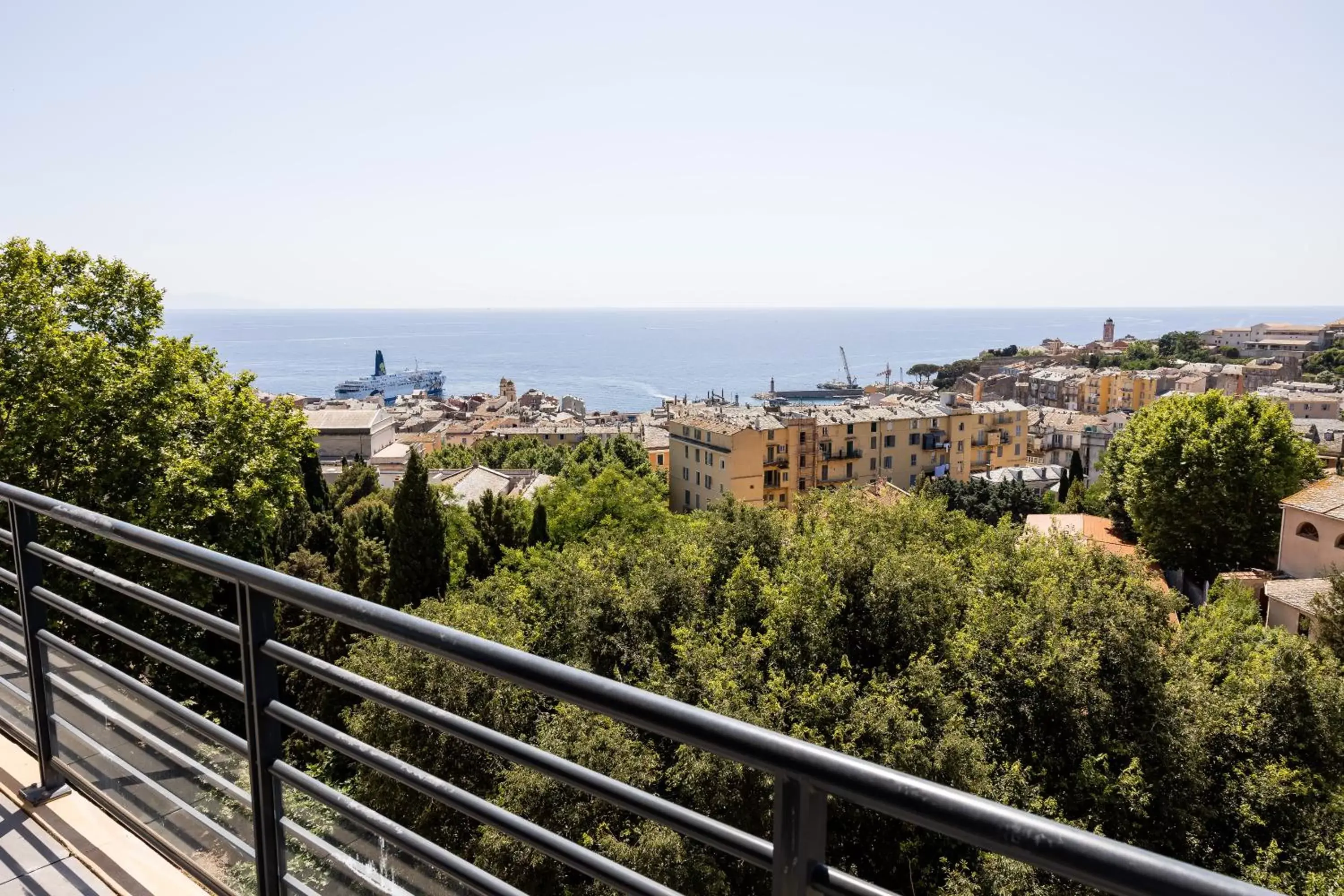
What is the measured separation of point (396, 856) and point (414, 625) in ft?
1.97

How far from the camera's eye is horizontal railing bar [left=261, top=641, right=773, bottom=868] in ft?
3.79

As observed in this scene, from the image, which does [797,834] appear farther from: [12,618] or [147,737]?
[12,618]

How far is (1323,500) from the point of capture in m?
22.6

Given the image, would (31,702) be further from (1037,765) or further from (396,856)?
(1037,765)

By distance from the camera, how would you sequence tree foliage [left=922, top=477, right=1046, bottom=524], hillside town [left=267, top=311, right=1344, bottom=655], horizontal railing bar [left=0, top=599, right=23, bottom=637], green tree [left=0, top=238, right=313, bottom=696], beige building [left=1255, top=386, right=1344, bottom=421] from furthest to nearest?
1. beige building [left=1255, top=386, right=1344, bottom=421]
2. tree foliage [left=922, top=477, right=1046, bottom=524]
3. hillside town [left=267, top=311, right=1344, bottom=655]
4. green tree [left=0, top=238, right=313, bottom=696]
5. horizontal railing bar [left=0, top=599, right=23, bottom=637]

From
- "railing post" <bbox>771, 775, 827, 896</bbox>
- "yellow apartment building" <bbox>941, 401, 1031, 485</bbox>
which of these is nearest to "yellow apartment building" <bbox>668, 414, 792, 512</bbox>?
A: "yellow apartment building" <bbox>941, 401, 1031, 485</bbox>

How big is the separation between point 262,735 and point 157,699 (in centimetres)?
67

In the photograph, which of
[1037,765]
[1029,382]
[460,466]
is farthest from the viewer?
[1029,382]

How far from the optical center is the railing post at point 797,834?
109 cm

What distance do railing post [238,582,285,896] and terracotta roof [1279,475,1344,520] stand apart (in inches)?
1018

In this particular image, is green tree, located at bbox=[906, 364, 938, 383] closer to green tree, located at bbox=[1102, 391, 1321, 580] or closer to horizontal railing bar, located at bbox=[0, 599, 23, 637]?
green tree, located at bbox=[1102, 391, 1321, 580]

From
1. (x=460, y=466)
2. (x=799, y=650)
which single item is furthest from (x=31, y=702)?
(x=460, y=466)

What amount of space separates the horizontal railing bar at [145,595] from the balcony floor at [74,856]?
2.36ft

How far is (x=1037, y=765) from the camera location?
391 inches
